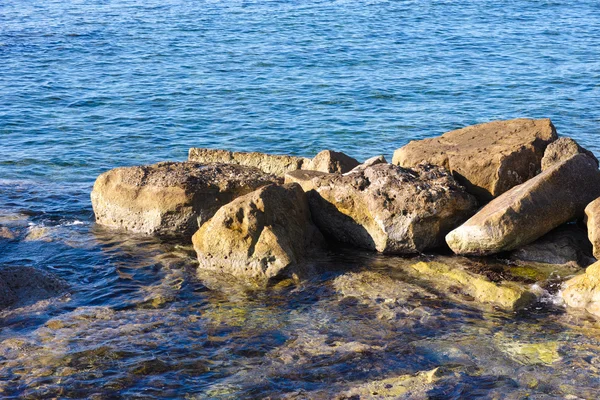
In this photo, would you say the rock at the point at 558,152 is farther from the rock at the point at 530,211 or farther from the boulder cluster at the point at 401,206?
the rock at the point at 530,211

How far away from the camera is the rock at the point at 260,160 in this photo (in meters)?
13.7

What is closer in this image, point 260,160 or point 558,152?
point 558,152

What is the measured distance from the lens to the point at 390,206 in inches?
428

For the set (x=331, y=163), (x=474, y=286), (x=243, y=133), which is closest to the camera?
(x=474, y=286)

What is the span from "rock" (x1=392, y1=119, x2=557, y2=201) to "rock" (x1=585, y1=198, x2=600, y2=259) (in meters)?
1.34

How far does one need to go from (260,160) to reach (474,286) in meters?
5.11

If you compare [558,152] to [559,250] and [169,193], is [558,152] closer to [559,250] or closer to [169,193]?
[559,250]

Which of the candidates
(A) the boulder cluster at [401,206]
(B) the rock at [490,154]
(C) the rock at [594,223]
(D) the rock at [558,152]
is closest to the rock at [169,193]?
(A) the boulder cluster at [401,206]

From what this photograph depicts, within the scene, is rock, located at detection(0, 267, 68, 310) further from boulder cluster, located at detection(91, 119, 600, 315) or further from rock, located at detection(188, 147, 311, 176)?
rock, located at detection(188, 147, 311, 176)

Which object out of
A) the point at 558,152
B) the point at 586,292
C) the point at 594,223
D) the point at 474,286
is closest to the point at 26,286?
the point at 474,286

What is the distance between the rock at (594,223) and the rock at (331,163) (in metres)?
4.05

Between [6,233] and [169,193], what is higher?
[169,193]

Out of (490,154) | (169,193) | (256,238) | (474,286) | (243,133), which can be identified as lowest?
(243,133)

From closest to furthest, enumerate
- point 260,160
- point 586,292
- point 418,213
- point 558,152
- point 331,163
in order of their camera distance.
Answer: point 586,292
point 418,213
point 558,152
point 331,163
point 260,160
